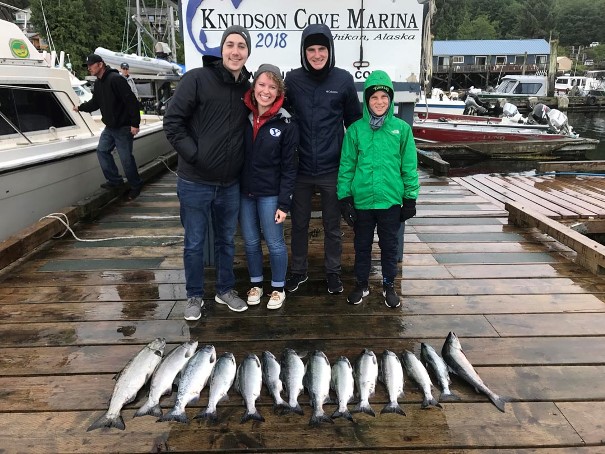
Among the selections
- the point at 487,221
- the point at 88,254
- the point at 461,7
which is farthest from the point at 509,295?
the point at 461,7

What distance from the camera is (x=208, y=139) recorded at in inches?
119

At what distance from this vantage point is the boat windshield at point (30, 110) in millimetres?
5707

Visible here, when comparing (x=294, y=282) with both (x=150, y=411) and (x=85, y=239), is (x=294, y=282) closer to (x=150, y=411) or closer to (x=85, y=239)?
(x=150, y=411)

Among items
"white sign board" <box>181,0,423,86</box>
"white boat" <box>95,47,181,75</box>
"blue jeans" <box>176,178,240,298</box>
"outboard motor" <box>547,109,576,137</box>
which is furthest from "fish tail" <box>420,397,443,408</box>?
"outboard motor" <box>547,109,576,137</box>

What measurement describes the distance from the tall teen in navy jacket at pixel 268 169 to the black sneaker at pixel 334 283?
42cm

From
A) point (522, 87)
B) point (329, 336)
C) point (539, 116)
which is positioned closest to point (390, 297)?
point (329, 336)

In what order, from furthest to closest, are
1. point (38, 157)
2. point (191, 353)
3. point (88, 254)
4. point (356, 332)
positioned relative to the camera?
point (38, 157) → point (88, 254) → point (356, 332) → point (191, 353)

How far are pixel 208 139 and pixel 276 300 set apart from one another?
1301 mm

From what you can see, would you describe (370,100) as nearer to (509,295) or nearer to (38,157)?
(509,295)

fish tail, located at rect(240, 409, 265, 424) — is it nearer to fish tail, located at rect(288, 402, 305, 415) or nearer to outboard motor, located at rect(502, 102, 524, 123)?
fish tail, located at rect(288, 402, 305, 415)

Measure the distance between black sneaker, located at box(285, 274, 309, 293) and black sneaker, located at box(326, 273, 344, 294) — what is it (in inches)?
10.1

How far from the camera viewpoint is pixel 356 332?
122 inches

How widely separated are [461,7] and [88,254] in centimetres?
12004

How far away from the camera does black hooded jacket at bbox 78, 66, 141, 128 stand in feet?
19.6
